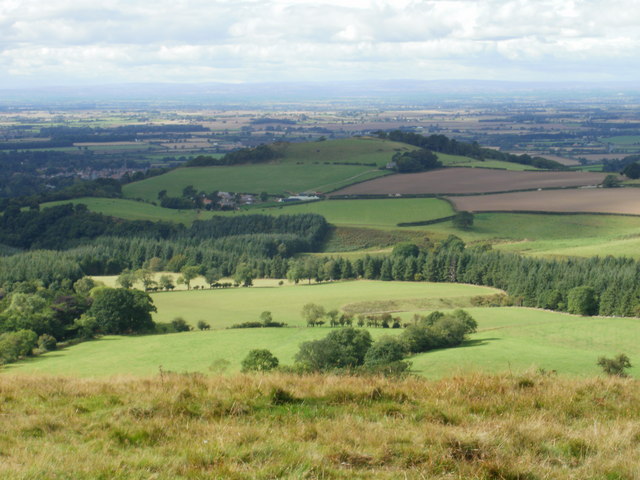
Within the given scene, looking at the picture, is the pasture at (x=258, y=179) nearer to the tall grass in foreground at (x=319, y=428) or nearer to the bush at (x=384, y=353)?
the bush at (x=384, y=353)

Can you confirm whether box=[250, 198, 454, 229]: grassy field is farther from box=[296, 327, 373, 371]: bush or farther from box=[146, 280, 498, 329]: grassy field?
box=[296, 327, 373, 371]: bush

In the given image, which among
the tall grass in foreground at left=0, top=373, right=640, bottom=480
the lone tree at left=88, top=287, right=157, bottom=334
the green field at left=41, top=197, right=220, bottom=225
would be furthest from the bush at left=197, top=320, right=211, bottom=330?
the green field at left=41, top=197, right=220, bottom=225

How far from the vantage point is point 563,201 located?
13088 cm

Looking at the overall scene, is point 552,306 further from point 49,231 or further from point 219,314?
point 49,231

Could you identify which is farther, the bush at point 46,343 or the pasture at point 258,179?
the pasture at point 258,179

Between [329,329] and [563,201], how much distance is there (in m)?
85.4

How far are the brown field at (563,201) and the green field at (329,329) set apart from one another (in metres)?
46.3

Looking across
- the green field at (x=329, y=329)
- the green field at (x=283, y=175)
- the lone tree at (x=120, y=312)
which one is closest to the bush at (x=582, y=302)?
the green field at (x=329, y=329)

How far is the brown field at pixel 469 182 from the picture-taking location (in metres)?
148

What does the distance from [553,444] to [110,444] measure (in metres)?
6.35

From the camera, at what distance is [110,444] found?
9.83 metres

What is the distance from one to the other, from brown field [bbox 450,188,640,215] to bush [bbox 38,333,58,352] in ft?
284

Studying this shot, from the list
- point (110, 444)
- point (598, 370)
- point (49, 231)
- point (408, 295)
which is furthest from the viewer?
point (49, 231)

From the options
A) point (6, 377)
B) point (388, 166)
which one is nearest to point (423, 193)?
point (388, 166)
